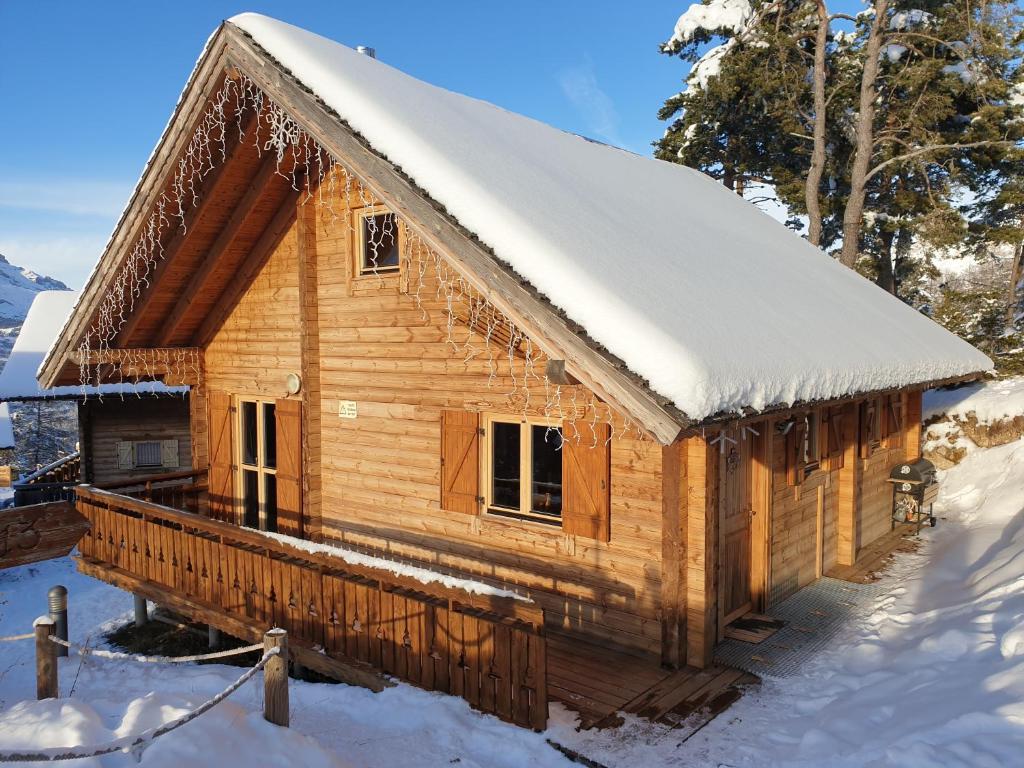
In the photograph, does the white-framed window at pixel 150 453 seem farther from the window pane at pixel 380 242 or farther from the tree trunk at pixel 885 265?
the tree trunk at pixel 885 265

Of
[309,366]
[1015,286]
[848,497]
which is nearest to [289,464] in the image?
[309,366]

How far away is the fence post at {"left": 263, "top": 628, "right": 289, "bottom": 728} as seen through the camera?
15.5ft

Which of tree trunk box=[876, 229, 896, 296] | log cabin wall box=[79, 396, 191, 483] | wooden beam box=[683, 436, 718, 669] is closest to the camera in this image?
wooden beam box=[683, 436, 718, 669]

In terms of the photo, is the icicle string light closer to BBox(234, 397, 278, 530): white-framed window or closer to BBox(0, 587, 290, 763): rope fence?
BBox(234, 397, 278, 530): white-framed window

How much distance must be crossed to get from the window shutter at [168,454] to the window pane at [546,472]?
46.2ft

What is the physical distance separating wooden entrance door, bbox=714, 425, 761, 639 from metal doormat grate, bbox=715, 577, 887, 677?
1.26ft

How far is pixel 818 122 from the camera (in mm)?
20562

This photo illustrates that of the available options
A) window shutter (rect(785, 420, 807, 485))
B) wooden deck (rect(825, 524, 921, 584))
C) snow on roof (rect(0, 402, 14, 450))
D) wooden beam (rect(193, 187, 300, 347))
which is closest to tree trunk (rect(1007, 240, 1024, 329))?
wooden deck (rect(825, 524, 921, 584))

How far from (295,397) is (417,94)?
4275 millimetres

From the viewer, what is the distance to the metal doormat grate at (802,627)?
7.07m

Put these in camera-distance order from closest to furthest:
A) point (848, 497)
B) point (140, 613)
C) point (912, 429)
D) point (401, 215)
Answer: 1. point (401, 215)
2. point (848, 497)
3. point (140, 613)
4. point (912, 429)

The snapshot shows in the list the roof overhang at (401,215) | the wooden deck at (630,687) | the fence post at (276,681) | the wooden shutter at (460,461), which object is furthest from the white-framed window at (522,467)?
the fence post at (276,681)

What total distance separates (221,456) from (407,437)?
406cm

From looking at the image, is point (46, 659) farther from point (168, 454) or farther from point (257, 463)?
point (168, 454)
